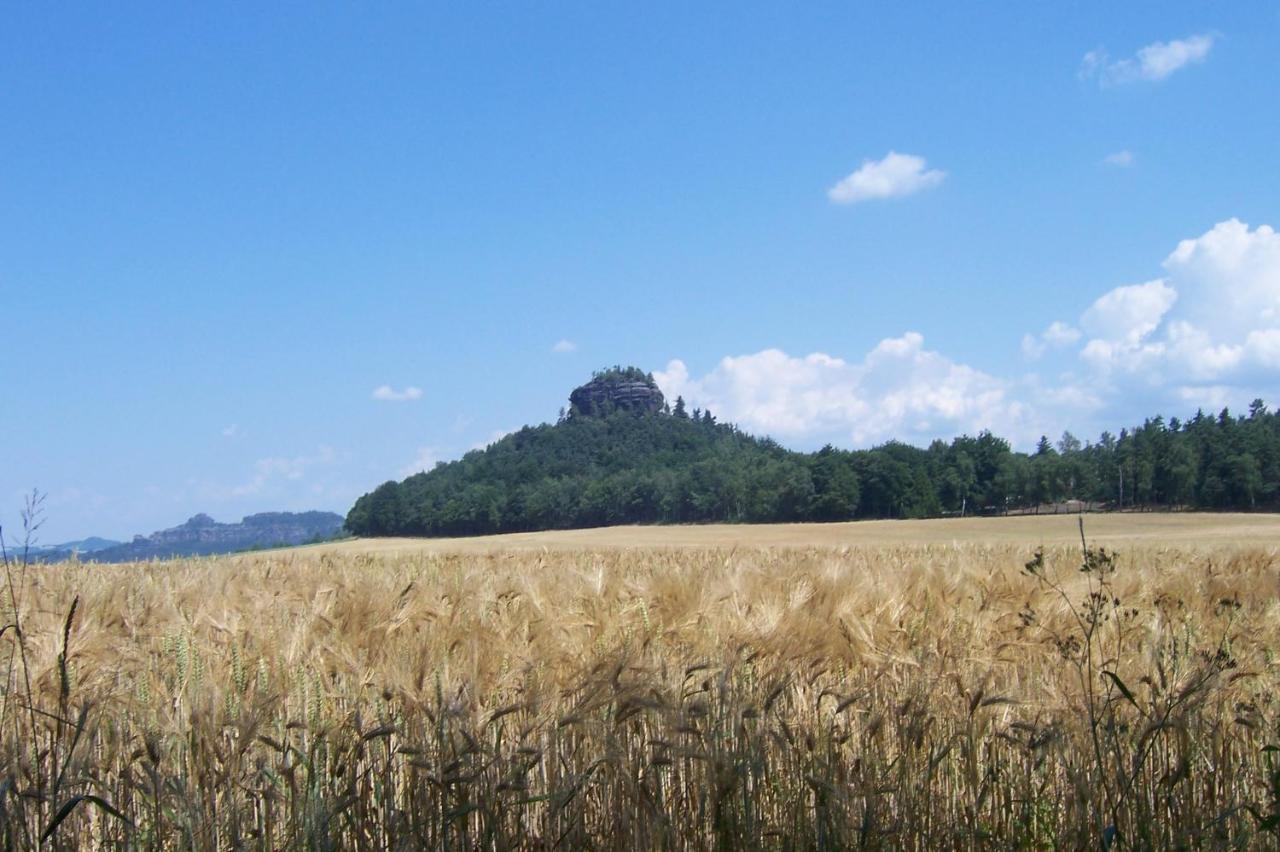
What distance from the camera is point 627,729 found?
11.1 ft

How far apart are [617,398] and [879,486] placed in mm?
115702

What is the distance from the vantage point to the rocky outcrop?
19112 centimetres

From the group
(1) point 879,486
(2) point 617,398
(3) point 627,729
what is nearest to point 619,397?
(2) point 617,398

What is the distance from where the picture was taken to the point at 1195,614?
6105 mm

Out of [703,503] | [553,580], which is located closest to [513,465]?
[703,503]

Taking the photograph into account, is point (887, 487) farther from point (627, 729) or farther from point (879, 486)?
point (627, 729)

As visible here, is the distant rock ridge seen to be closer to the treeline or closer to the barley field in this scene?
the treeline

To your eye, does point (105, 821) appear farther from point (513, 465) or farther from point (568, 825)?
point (513, 465)

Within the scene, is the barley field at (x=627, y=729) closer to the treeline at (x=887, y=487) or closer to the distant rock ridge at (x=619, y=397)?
the treeline at (x=887, y=487)

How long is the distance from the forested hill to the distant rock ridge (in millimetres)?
69556

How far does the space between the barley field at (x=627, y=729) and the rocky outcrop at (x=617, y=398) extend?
182 m

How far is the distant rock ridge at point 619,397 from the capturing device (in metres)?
191

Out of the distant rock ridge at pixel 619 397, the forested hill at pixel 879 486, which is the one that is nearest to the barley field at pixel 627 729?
the forested hill at pixel 879 486

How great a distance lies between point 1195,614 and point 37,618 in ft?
22.5
